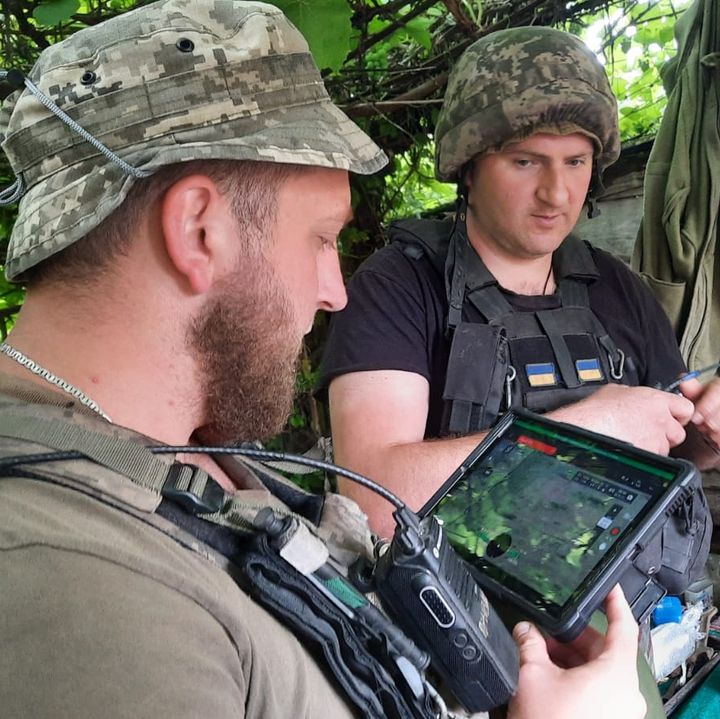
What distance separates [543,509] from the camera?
113 cm

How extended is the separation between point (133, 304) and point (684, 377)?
1528mm

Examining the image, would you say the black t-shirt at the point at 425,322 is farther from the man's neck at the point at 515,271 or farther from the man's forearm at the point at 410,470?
the man's forearm at the point at 410,470

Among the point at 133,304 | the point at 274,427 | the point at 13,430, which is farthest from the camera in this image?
the point at 274,427

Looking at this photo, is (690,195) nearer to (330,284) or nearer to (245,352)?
(330,284)

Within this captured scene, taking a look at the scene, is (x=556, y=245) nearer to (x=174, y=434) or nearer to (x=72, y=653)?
(x=174, y=434)

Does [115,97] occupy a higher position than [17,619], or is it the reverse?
[115,97]

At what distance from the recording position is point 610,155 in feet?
6.83

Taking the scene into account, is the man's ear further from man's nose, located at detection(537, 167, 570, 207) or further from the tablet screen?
man's nose, located at detection(537, 167, 570, 207)

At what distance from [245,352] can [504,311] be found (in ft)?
3.72

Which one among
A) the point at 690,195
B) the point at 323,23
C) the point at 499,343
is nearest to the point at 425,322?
the point at 499,343

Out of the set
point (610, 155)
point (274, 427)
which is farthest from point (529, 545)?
point (610, 155)

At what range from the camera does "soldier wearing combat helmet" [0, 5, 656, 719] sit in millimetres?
569

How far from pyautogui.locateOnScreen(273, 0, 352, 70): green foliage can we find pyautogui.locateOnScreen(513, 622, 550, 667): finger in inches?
64.5

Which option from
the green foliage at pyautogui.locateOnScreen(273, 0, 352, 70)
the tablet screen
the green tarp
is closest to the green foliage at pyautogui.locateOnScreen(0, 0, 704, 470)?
the green foliage at pyautogui.locateOnScreen(273, 0, 352, 70)
